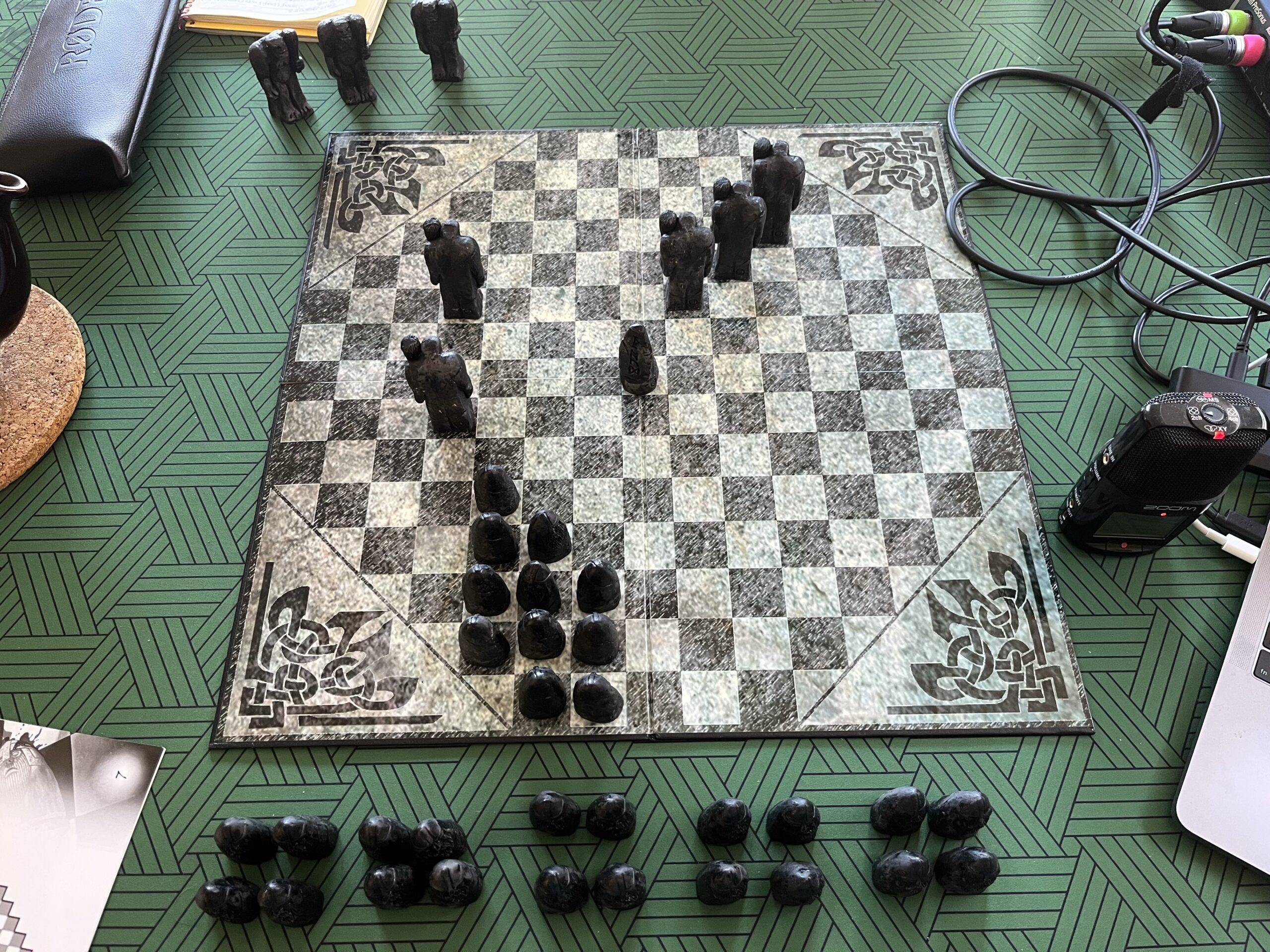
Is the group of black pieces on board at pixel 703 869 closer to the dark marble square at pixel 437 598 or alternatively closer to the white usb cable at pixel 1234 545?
the dark marble square at pixel 437 598

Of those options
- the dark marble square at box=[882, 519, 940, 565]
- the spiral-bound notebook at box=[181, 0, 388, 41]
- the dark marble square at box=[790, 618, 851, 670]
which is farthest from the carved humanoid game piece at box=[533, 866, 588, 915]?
the spiral-bound notebook at box=[181, 0, 388, 41]

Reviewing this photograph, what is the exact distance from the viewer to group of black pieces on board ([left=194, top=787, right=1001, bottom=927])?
1468mm

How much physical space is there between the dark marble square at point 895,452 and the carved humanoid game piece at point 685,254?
0.52 m

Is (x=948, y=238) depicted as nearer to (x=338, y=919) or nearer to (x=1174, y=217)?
(x=1174, y=217)

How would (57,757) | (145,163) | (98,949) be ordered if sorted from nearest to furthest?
1. (98,949)
2. (57,757)
3. (145,163)

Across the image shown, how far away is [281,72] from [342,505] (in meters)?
1.32

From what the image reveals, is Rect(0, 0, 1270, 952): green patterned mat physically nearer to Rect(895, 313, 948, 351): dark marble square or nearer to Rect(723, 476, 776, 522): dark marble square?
Rect(895, 313, 948, 351): dark marble square

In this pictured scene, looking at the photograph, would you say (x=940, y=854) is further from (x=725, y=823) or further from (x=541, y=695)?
(x=541, y=695)

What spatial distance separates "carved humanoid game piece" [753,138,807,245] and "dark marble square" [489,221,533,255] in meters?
0.59

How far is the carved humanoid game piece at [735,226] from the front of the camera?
2.00m

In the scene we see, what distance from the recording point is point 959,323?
2154 mm

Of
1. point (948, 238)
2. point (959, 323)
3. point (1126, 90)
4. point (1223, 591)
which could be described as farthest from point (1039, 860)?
point (1126, 90)

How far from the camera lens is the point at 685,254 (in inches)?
77.9

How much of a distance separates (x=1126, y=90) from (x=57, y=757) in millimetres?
3141
